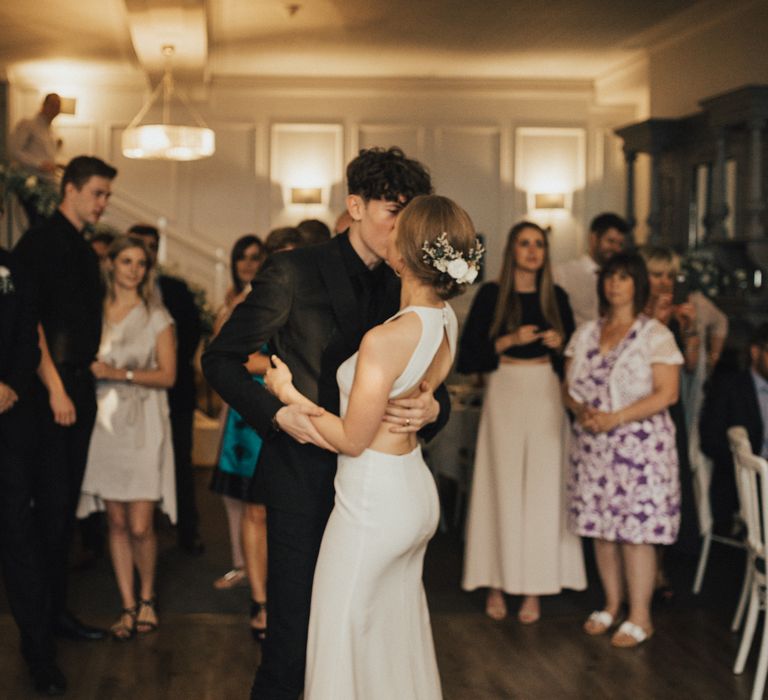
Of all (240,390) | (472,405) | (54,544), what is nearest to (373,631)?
(240,390)

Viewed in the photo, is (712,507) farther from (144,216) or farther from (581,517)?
(144,216)

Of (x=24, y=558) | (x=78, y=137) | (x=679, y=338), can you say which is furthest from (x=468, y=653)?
(x=78, y=137)

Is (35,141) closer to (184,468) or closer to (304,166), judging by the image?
(304,166)

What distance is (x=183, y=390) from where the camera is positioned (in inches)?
259

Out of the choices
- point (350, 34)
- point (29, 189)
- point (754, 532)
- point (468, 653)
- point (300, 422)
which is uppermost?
point (350, 34)

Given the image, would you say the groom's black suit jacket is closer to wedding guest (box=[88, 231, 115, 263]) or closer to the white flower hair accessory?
the white flower hair accessory

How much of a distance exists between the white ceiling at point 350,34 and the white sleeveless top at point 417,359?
597 centimetres

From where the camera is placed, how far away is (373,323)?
299cm

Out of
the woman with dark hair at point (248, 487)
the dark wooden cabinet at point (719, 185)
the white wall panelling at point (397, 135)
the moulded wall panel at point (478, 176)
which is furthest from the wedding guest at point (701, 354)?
the white wall panelling at point (397, 135)

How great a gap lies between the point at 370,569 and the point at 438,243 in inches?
30.5

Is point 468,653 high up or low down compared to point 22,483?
down

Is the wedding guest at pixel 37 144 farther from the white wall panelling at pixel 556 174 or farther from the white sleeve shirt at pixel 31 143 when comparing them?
the white wall panelling at pixel 556 174

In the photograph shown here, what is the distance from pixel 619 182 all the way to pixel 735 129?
385 centimetres

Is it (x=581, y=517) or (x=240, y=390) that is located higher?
(x=240, y=390)
